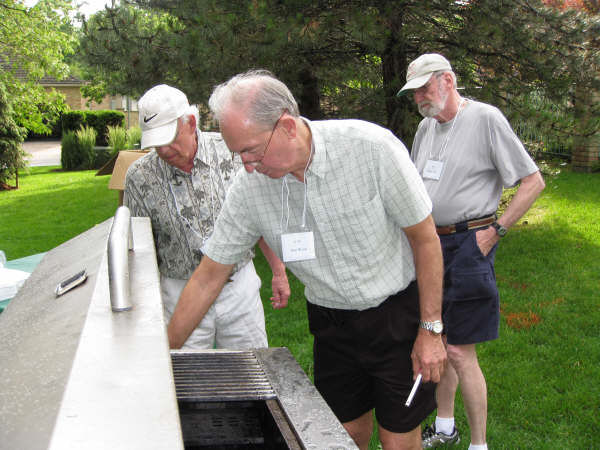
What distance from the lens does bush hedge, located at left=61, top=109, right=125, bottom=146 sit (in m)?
28.0

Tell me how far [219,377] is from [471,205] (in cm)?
160

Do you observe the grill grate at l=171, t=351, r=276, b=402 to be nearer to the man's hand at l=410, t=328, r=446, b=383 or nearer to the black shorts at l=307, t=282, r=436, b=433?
the black shorts at l=307, t=282, r=436, b=433

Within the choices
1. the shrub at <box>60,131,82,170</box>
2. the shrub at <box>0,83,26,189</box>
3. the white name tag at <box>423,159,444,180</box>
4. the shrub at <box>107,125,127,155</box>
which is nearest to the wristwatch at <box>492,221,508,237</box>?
the white name tag at <box>423,159,444,180</box>

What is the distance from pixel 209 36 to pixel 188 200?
3.58 m

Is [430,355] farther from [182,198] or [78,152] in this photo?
[78,152]

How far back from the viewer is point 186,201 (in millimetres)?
2666

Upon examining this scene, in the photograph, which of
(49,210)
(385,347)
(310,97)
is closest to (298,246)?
(385,347)

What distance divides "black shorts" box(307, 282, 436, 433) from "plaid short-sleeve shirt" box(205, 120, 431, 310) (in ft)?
0.20

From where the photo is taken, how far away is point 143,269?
1.62 m

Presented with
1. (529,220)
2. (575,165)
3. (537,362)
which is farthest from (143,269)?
(575,165)

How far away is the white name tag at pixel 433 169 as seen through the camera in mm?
2934

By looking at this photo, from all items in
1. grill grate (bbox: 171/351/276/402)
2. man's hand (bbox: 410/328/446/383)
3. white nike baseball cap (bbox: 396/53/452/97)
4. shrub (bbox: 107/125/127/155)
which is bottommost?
shrub (bbox: 107/125/127/155)

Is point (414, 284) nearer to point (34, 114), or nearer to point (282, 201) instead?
point (282, 201)

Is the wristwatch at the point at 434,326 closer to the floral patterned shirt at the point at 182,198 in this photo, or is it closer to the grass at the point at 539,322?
the floral patterned shirt at the point at 182,198
